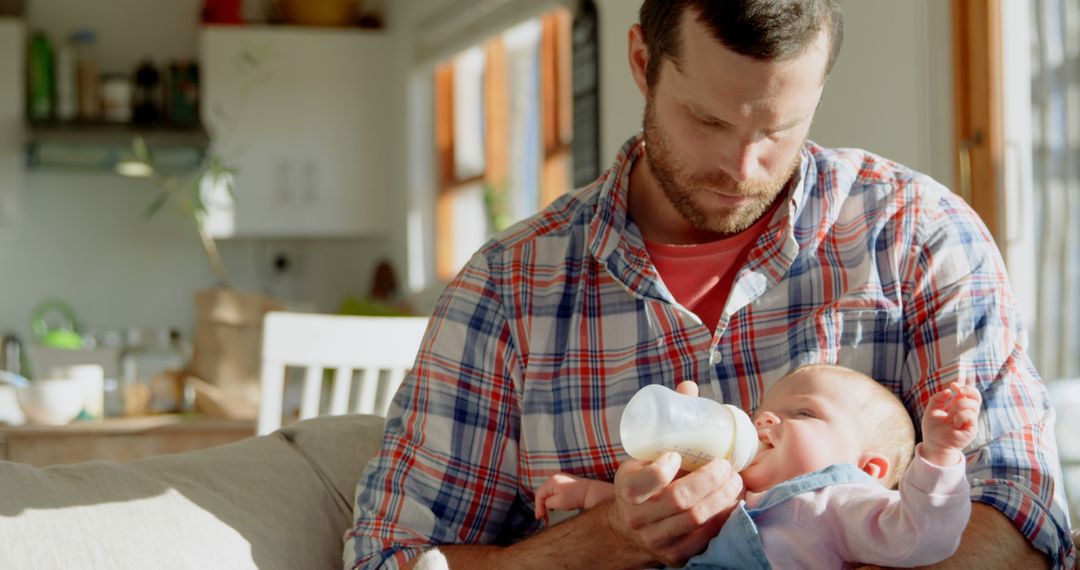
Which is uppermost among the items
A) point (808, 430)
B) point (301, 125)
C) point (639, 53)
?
point (301, 125)

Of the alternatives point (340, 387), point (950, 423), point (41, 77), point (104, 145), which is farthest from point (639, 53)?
point (41, 77)

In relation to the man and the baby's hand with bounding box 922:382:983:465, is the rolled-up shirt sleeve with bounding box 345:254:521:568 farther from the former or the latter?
the baby's hand with bounding box 922:382:983:465

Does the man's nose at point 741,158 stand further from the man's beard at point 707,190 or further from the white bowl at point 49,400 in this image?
the white bowl at point 49,400

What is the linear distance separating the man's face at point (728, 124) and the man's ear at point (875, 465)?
33cm

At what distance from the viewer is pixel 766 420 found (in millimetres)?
1334

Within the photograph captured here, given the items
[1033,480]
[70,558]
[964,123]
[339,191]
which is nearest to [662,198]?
[1033,480]

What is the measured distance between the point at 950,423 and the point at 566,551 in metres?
0.49

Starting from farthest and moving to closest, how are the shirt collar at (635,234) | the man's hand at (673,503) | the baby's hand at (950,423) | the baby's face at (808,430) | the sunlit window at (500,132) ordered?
the sunlit window at (500,132)
the shirt collar at (635,234)
the baby's face at (808,430)
the man's hand at (673,503)
the baby's hand at (950,423)

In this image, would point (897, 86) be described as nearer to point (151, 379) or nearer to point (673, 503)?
point (151, 379)

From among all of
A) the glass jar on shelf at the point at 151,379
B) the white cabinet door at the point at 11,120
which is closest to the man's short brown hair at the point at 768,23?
the glass jar on shelf at the point at 151,379

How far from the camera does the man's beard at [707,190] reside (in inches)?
59.6

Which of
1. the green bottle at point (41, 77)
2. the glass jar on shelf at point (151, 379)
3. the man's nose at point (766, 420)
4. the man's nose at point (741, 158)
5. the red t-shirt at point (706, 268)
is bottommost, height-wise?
the glass jar on shelf at point (151, 379)

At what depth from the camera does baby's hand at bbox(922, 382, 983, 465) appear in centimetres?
109

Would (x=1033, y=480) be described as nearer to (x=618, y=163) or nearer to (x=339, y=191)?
(x=618, y=163)
